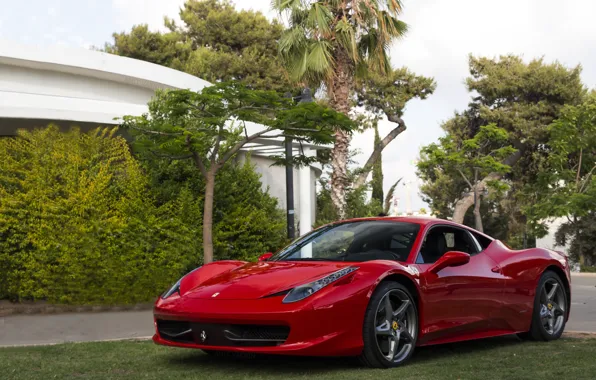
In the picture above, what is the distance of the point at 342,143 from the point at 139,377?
59.2ft

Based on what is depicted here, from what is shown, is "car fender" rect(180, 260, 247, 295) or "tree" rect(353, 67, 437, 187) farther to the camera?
"tree" rect(353, 67, 437, 187)

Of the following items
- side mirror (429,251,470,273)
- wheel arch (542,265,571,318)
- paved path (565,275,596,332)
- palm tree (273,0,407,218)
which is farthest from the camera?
palm tree (273,0,407,218)

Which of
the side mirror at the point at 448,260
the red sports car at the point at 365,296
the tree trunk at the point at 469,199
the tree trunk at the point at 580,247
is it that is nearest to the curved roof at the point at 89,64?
the red sports car at the point at 365,296

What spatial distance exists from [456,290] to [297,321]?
1.82 m

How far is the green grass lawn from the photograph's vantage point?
6.07 meters

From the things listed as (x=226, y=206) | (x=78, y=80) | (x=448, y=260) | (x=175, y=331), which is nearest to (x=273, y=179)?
(x=78, y=80)

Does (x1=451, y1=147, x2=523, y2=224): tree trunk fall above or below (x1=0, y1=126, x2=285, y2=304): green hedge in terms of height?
above

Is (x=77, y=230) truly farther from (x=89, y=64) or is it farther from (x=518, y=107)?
(x=518, y=107)

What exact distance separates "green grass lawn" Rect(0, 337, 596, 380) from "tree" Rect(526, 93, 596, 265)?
32.7 m

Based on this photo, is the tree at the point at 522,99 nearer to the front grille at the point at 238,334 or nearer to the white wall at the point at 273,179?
the white wall at the point at 273,179

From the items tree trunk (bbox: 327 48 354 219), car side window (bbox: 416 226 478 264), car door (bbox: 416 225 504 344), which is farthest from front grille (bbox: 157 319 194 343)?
tree trunk (bbox: 327 48 354 219)

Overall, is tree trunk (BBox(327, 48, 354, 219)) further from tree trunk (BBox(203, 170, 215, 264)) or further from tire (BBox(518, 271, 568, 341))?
tire (BBox(518, 271, 568, 341))

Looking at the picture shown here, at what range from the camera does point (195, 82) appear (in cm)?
2391

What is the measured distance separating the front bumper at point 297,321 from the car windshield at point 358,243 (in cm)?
92
